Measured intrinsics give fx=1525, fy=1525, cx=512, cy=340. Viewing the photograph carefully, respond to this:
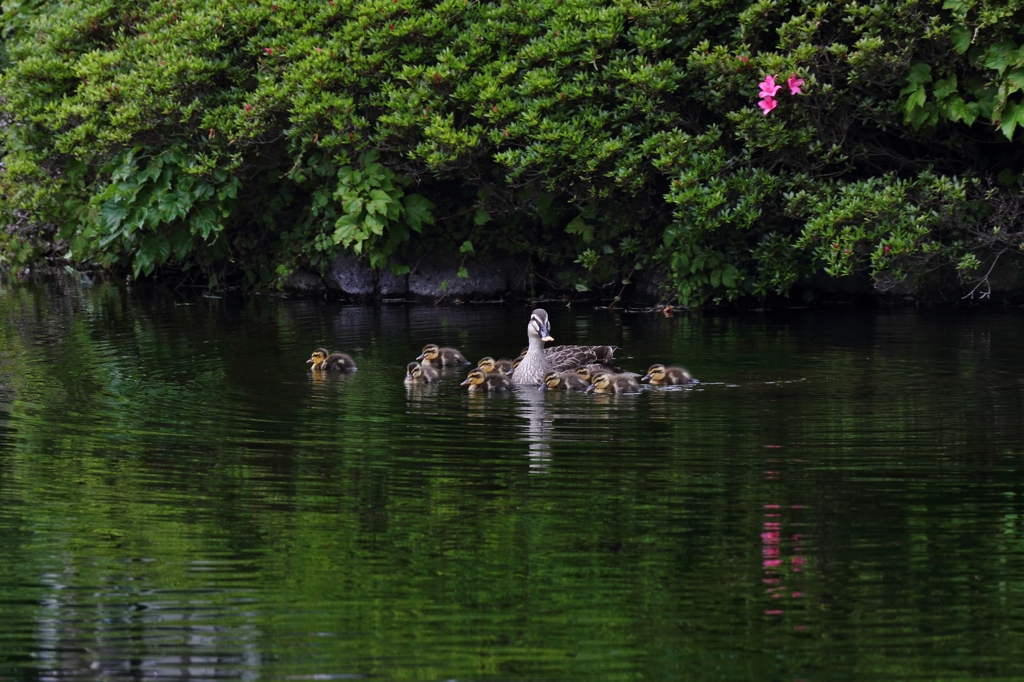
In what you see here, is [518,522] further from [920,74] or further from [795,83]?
[920,74]

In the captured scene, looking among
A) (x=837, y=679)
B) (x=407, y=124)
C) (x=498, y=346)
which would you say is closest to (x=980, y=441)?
(x=837, y=679)

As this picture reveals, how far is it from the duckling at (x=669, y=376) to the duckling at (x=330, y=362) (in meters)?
2.97

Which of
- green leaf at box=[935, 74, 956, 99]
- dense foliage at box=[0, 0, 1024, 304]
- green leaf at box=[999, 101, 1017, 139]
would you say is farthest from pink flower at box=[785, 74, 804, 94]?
green leaf at box=[999, 101, 1017, 139]

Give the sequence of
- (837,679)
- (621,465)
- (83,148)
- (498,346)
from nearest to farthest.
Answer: (837,679), (621,465), (498,346), (83,148)

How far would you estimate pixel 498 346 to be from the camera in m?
15.9

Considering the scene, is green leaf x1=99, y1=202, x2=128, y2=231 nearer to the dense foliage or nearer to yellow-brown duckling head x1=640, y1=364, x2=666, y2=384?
the dense foliage

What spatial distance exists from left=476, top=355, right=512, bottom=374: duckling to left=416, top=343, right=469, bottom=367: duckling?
0.33m

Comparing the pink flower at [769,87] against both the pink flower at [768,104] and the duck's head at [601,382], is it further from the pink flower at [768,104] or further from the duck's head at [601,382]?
the duck's head at [601,382]

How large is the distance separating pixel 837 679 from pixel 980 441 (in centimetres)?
464

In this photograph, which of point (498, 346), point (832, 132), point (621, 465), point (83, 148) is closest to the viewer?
point (621, 465)

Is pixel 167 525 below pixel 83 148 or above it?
below

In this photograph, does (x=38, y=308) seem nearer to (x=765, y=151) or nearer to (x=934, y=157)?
(x=765, y=151)

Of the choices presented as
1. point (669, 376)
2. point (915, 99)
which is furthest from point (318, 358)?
point (915, 99)

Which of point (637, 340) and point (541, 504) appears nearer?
point (541, 504)
